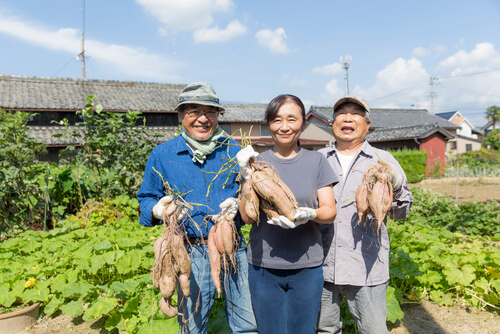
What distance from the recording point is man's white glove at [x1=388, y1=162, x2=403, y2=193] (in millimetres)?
2092

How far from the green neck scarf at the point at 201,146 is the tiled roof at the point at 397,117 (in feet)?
84.8

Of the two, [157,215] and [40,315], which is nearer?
[157,215]

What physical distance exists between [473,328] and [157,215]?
3.39 meters

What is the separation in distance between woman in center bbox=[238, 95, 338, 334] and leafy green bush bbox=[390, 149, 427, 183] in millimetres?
16615

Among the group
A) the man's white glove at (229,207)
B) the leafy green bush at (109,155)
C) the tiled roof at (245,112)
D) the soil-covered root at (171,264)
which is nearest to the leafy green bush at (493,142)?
the tiled roof at (245,112)

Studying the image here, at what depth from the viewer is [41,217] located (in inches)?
247

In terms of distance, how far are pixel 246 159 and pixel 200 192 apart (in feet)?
1.60

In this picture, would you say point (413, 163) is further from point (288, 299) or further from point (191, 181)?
point (191, 181)

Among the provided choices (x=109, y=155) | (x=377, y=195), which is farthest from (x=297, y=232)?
(x=109, y=155)

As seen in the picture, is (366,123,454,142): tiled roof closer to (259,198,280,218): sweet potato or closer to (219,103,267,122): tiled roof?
(219,103,267,122): tiled roof

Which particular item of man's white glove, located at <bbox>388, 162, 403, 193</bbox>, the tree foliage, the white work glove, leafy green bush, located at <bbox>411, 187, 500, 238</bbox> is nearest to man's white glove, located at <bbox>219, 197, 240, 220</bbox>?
the white work glove

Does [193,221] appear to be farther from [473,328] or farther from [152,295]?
[473,328]

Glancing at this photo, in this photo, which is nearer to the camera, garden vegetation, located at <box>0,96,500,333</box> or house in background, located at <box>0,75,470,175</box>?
garden vegetation, located at <box>0,96,500,333</box>

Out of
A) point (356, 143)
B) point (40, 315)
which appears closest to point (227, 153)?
point (356, 143)
